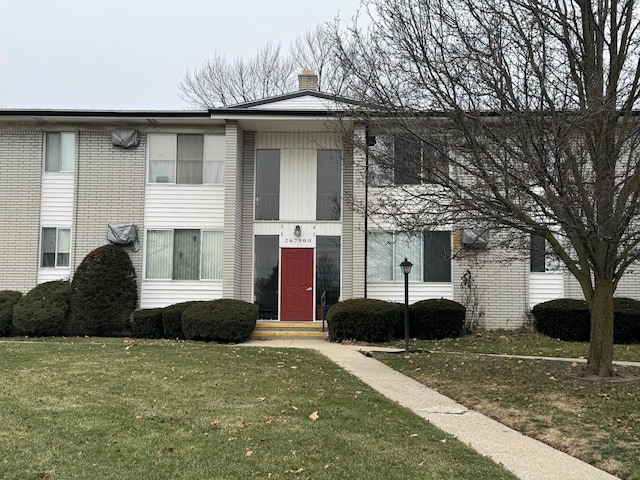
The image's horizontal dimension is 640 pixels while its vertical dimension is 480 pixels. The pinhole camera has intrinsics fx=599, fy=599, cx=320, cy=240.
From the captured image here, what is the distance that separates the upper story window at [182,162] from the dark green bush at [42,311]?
13.8 feet

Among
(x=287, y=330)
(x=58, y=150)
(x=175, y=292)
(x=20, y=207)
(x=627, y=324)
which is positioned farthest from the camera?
(x=58, y=150)

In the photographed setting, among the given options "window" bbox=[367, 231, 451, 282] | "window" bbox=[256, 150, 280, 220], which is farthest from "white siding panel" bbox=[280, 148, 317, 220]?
"window" bbox=[367, 231, 451, 282]

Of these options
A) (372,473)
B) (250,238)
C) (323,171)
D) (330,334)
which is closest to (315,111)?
(323,171)

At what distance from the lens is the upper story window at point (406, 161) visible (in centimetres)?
880

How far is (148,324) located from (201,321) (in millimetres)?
1866

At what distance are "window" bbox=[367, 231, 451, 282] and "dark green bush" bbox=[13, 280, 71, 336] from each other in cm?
835

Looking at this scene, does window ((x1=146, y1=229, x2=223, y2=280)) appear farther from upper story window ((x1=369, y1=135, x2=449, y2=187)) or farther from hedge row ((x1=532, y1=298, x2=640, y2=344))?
hedge row ((x1=532, y1=298, x2=640, y2=344))

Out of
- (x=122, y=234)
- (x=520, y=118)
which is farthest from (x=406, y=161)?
(x=122, y=234)

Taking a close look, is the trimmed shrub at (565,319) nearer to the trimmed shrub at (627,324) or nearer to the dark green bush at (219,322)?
the trimmed shrub at (627,324)

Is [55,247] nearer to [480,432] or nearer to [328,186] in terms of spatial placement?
[328,186]

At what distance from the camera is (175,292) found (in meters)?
17.1

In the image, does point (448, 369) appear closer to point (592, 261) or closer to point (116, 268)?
point (592, 261)

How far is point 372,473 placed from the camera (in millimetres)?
4762

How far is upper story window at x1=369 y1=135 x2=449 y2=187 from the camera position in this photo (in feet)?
28.9
